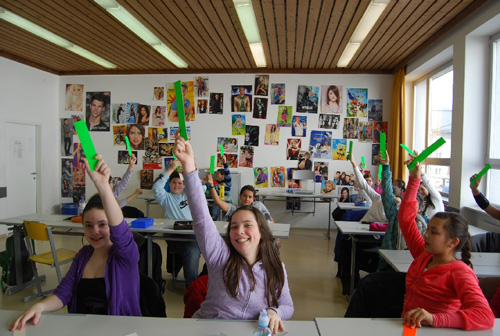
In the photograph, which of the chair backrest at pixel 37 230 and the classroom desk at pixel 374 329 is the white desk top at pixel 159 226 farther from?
the classroom desk at pixel 374 329

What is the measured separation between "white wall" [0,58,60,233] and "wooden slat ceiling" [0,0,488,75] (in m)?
0.31

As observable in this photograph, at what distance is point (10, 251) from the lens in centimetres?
383

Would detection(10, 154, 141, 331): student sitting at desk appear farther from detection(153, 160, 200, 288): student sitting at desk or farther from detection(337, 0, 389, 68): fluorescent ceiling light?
detection(337, 0, 389, 68): fluorescent ceiling light

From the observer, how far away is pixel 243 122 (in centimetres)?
746

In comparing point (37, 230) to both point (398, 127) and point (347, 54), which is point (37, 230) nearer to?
point (347, 54)

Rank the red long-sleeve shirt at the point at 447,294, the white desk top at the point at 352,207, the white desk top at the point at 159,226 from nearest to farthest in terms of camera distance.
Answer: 1. the red long-sleeve shirt at the point at 447,294
2. the white desk top at the point at 159,226
3. the white desk top at the point at 352,207

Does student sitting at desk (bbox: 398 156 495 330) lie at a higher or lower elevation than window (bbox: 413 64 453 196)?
lower

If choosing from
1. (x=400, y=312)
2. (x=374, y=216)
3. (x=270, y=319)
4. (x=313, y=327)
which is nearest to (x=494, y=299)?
(x=400, y=312)

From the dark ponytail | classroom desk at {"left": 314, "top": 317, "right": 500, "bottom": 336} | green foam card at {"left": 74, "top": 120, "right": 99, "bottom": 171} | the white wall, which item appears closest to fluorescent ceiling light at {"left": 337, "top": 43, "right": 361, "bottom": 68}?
the dark ponytail

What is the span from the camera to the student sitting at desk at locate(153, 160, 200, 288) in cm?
373

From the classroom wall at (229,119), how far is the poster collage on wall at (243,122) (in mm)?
79

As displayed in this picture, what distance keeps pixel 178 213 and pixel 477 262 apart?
3.01 meters

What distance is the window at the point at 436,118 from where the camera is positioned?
552 centimetres

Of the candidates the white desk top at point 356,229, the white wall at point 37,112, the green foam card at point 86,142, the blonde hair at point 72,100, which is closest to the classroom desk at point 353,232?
the white desk top at point 356,229
